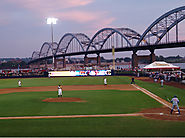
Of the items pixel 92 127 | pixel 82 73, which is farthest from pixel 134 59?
pixel 92 127

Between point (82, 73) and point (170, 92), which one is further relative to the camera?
point (82, 73)

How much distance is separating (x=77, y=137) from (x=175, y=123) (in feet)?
19.8

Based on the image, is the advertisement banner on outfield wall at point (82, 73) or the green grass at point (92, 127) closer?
the green grass at point (92, 127)

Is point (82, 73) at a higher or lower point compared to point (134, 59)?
lower

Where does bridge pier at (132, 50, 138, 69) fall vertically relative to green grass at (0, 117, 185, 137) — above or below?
above

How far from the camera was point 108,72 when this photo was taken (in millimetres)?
68062

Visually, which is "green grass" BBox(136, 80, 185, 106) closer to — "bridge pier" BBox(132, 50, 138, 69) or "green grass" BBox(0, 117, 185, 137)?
"green grass" BBox(0, 117, 185, 137)

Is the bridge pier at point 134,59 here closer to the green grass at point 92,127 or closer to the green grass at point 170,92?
the green grass at point 170,92

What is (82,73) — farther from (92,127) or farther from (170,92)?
(92,127)

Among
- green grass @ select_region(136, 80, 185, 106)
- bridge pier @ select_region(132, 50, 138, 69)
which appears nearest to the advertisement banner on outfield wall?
bridge pier @ select_region(132, 50, 138, 69)

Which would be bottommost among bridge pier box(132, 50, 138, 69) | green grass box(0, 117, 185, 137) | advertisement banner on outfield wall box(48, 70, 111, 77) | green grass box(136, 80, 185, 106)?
green grass box(0, 117, 185, 137)

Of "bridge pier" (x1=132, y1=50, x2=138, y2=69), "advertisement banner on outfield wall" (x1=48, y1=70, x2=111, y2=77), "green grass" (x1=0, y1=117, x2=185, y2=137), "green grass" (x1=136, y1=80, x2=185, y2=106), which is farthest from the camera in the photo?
"bridge pier" (x1=132, y1=50, x2=138, y2=69)

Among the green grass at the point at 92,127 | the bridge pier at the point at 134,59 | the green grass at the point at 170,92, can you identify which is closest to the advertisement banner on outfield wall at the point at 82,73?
the bridge pier at the point at 134,59

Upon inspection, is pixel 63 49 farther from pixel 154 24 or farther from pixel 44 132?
pixel 44 132
